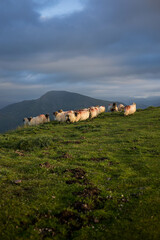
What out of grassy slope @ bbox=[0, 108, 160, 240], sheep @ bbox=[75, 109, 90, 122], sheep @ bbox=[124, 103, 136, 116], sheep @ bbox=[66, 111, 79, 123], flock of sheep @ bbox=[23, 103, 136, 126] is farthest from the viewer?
sheep @ bbox=[124, 103, 136, 116]

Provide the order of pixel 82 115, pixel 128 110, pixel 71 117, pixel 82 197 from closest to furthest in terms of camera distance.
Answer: pixel 82 197
pixel 71 117
pixel 82 115
pixel 128 110

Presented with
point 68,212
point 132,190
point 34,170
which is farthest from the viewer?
point 34,170

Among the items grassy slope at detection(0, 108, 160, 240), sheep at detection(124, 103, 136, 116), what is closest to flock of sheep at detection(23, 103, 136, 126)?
sheep at detection(124, 103, 136, 116)

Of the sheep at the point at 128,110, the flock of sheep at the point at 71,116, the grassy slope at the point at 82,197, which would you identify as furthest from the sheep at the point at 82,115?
the grassy slope at the point at 82,197

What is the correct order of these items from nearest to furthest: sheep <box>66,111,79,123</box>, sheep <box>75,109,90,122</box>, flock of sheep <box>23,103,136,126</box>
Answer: sheep <box>66,111,79,123</box>, flock of sheep <box>23,103,136,126</box>, sheep <box>75,109,90,122</box>

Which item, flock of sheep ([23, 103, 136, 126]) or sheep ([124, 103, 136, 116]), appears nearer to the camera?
flock of sheep ([23, 103, 136, 126])

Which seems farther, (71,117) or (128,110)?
(128,110)

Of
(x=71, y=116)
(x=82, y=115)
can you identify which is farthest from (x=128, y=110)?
(x=71, y=116)

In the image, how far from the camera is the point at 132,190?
8.38 metres

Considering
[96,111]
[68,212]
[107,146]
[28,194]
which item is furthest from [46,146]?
[96,111]

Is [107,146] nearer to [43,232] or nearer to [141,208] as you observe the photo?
[141,208]

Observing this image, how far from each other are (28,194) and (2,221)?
69.2 inches

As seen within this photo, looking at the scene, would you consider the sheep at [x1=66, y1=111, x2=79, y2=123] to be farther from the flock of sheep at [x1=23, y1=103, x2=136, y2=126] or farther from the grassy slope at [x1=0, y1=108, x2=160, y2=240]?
the grassy slope at [x1=0, y1=108, x2=160, y2=240]

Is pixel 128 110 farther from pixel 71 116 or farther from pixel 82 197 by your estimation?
pixel 82 197
